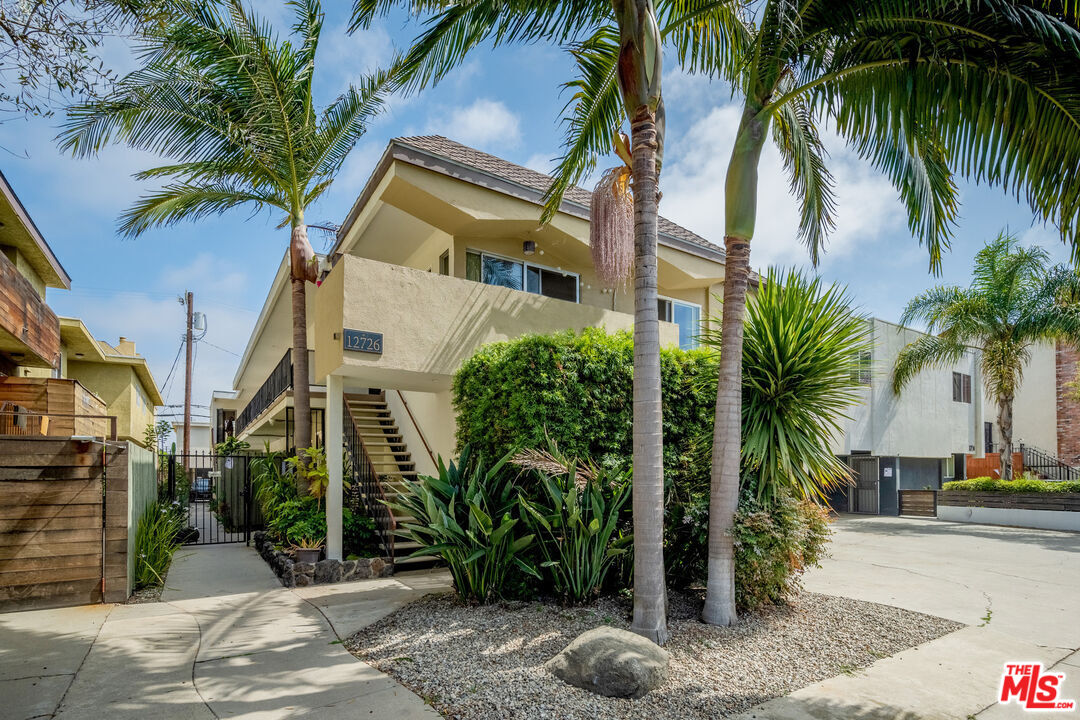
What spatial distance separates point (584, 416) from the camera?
26.8ft

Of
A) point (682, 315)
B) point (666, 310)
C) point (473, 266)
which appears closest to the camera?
point (473, 266)

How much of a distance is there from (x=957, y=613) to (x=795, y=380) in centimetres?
348

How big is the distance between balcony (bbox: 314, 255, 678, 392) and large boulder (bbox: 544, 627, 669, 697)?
5.44 metres

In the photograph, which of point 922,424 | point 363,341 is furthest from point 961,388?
point 363,341

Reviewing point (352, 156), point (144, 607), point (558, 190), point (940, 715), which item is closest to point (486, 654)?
point (940, 715)

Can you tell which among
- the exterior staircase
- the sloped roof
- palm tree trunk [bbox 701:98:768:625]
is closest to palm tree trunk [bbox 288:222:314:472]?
the exterior staircase

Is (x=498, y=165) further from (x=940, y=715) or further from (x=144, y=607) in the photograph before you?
(x=940, y=715)

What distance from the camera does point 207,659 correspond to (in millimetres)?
5727

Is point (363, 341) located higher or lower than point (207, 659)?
higher

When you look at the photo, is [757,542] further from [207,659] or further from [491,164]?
[491,164]

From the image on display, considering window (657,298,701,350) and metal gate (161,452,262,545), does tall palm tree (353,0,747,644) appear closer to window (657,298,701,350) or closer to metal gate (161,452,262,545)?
window (657,298,701,350)

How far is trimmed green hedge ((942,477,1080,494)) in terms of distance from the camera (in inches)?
690

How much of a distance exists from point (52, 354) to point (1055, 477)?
33142 millimetres

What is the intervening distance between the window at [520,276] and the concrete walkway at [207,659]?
20.1 feet
